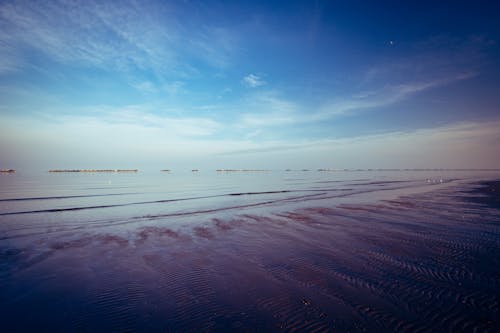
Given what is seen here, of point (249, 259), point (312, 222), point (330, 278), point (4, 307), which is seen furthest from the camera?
point (312, 222)

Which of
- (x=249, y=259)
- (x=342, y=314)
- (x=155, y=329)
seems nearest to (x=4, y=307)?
(x=155, y=329)

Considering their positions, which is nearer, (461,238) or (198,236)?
(461,238)

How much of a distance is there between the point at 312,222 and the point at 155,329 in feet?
35.4

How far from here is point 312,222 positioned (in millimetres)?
13758

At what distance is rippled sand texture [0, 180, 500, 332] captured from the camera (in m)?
4.64

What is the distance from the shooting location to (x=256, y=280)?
651 centimetres

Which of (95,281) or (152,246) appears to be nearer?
(95,281)

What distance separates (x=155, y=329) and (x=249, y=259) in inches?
163

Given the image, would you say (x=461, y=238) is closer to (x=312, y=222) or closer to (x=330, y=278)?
(x=312, y=222)

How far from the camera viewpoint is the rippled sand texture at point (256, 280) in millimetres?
4645

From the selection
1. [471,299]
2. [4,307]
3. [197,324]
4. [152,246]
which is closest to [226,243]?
[152,246]

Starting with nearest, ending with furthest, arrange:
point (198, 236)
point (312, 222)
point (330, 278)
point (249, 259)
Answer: point (330, 278) → point (249, 259) → point (198, 236) → point (312, 222)

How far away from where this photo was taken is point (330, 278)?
6438 millimetres

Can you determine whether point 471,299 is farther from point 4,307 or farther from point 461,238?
point 4,307
